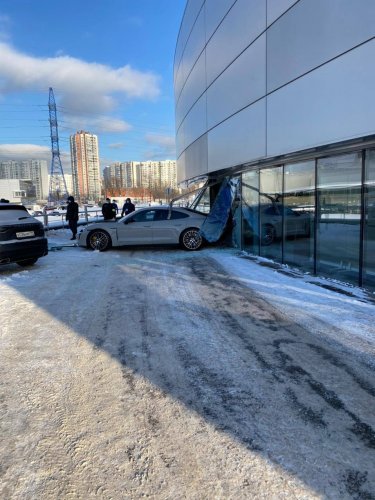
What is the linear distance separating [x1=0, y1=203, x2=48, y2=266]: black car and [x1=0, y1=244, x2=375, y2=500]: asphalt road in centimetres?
322

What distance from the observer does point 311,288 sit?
7367 mm

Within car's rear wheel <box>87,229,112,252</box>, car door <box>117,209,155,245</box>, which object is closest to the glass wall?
car door <box>117,209,155,245</box>

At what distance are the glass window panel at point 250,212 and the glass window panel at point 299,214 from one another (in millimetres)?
1730

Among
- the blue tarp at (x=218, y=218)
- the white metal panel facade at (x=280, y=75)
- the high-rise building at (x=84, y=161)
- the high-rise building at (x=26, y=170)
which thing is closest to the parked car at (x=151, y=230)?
the blue tarp at (x=218, y=218)

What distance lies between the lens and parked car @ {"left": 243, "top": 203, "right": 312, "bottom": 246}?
9164 mm

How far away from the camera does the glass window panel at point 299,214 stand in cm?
869

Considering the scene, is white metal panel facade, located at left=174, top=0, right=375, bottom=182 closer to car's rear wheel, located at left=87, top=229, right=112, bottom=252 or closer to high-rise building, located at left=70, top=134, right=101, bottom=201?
car's rear wheel, located at left=87, top=229, right=112, bottom=252

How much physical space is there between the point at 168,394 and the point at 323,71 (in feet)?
20.9

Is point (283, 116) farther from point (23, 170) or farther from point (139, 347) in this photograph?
point (23, 170)

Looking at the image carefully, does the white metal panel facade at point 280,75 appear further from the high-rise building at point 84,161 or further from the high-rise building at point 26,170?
the high-rise building at point 26,170

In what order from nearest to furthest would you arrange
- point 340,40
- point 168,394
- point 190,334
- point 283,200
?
point 168,394 < point 190,334 < point 340,40 < point 283,200

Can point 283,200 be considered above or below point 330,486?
above

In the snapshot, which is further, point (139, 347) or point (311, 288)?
point (311, 288)

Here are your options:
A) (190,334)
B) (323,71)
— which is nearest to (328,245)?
(323,71)
